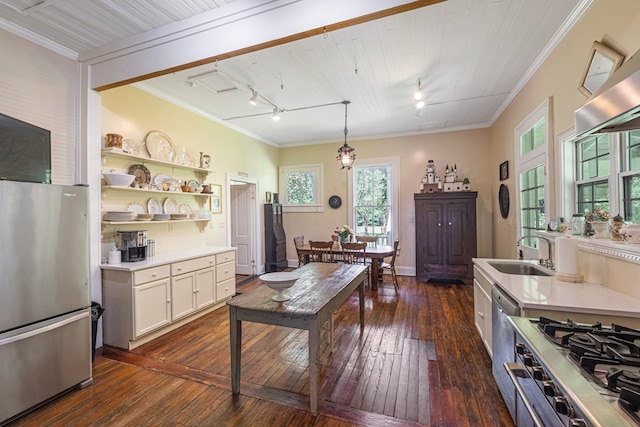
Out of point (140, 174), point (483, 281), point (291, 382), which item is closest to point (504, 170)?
point (483, 281)

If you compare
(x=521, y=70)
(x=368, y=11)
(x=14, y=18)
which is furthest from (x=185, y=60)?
(x=521, y=70)

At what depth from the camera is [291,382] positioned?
7.64ft

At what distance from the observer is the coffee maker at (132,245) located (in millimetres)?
3135

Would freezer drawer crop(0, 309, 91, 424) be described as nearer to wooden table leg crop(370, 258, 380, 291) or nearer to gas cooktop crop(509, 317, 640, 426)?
gas cooktop crop(509, 317, 640, 426)

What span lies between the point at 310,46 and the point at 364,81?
40.8 inches

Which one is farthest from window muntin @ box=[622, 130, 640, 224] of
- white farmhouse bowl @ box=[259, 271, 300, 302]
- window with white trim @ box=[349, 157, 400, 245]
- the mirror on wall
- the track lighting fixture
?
window with white trim @ box=[349, 157, 400, 245]

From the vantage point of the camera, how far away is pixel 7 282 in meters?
1.88

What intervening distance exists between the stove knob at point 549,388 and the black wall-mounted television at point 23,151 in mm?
3516

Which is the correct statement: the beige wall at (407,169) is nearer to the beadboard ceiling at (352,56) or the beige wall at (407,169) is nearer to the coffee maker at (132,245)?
the beadboard ceiling at (352,56)

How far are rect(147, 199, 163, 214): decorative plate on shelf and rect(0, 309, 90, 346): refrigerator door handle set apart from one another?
156cm

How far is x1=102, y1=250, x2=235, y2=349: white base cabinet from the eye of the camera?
2.85 m

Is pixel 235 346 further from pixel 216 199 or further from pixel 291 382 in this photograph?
pixel 216 199

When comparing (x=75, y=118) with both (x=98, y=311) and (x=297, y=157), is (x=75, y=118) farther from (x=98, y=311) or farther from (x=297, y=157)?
(x=297, y=157)

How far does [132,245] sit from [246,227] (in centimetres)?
290
